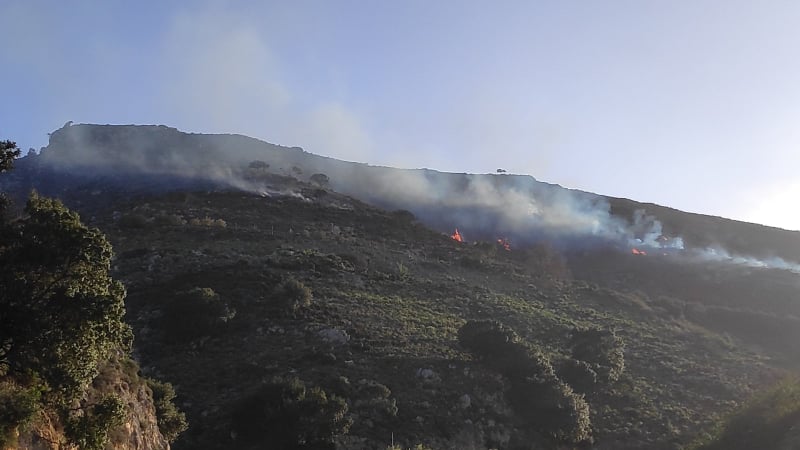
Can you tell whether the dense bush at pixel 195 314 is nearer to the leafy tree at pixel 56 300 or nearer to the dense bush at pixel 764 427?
the leafy tree at pixel 56 300

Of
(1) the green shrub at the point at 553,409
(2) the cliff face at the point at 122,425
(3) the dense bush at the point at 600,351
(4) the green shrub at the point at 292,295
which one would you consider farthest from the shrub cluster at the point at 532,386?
(2) the cliff face at the point at 122,425

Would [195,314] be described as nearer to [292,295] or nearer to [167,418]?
[292,295]

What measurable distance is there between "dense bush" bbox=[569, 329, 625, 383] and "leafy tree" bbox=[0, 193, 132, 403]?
97.1 feet

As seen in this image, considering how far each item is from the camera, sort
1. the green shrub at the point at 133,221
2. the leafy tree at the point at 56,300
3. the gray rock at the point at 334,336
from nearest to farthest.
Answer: the leafy tree at the point at 56,300, the gray rock at the point at 334,336, the green shrub at the point at 133,221

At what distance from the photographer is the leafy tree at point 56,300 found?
1577cm

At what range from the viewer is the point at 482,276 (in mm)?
58219

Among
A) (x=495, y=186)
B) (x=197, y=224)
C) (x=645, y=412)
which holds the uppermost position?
(x=495, y=186)

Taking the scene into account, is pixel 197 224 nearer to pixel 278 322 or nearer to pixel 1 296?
pixel 278 322

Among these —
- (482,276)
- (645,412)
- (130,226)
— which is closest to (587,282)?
(482,276)

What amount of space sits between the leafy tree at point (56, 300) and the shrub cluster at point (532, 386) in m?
21.8

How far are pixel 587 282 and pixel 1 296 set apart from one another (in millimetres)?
59125

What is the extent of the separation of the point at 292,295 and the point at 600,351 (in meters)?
19.4

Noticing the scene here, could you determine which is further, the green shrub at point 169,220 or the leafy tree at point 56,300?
the green shrub at point 169,220

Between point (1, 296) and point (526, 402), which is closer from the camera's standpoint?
point (1, 296)
